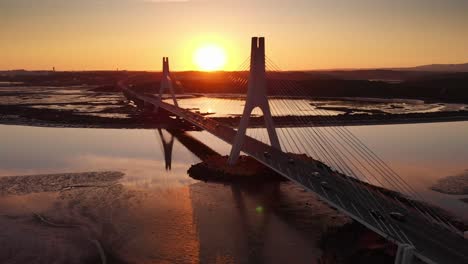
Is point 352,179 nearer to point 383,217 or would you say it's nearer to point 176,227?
point 383,217

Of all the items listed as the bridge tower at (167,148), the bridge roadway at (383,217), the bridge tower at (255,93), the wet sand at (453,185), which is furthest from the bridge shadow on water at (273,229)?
the wet sand at (453,185)

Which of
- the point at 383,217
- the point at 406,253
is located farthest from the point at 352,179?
the point at 406,253

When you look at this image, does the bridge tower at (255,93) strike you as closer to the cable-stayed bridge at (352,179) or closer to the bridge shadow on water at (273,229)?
the cable-stayed bridge at (352,179)

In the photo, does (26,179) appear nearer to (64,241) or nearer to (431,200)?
(64,241)

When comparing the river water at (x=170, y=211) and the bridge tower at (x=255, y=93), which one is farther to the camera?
the bridge tower at (x=255, y=93)

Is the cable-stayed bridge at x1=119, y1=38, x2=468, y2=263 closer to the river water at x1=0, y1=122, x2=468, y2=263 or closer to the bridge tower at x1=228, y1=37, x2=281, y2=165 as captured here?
the bridge tower at x1=228, y1=37, x2=281, y2=165

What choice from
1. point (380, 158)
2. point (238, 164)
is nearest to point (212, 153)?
point (238, 164)
